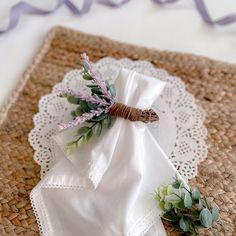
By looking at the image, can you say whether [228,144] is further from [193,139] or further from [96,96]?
[96,96]

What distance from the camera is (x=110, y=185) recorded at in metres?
0.66

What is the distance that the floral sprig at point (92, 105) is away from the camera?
2.24 feet

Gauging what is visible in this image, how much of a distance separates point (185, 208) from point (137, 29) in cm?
47

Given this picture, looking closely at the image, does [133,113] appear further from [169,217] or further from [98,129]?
[169,217]

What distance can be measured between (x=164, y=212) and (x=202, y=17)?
0.49 metres

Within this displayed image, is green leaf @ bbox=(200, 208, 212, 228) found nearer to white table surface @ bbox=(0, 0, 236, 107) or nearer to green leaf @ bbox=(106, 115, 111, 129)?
green leaf @ bbox=(106, 115, 111, 129)

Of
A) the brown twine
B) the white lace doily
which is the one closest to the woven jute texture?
the white lace doily

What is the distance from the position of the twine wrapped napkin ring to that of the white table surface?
9.2 inches

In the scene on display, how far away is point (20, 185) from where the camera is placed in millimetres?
711

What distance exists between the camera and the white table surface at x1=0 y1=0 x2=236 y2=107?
0.92 meters

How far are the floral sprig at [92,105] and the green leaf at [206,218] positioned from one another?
20cm

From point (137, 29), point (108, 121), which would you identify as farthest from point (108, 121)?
point (137, 29)

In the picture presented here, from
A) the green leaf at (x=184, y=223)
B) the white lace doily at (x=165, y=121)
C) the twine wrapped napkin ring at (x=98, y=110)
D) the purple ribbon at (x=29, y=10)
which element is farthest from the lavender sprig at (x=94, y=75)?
the purple ribbon at (x=29, y=10)

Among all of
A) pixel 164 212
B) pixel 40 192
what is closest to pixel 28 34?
pixel 40 192
